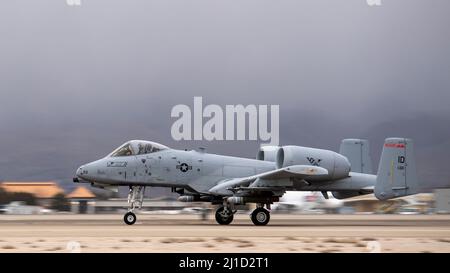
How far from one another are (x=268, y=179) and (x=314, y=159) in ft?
6.59

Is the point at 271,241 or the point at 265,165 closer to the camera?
the point at 271,241

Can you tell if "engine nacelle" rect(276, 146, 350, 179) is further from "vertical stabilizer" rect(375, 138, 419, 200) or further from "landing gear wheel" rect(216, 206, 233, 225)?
"landing gear wheel" rect(216, 206, 233, 225)

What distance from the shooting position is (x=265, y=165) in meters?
30.6

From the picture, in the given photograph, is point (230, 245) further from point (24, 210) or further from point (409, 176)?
point (24, 210)

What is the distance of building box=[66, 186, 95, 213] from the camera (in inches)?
1932

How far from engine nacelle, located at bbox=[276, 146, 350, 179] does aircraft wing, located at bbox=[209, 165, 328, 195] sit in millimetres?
731

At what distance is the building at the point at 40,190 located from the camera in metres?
47.3

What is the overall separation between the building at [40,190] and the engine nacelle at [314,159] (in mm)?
22118

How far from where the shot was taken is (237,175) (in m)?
30.1

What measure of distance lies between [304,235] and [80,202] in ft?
100

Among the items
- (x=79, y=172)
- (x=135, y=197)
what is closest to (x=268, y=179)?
(x=135, y=197)

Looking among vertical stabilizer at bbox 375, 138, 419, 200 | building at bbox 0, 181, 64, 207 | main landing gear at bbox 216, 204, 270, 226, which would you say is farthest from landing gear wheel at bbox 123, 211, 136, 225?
building at bbox 0, 181, 64, 207
